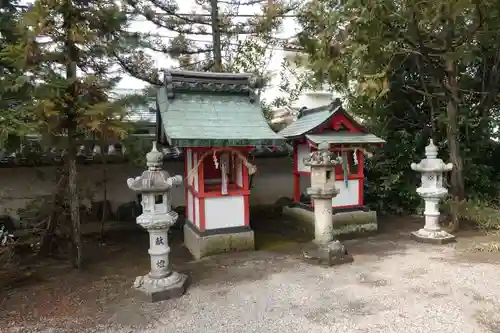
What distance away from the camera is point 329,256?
22.0ft

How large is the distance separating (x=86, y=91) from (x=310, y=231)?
637 cm

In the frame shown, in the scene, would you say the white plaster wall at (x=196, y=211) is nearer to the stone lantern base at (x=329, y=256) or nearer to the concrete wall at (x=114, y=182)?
the stone lantern base at (x=329, y=256)

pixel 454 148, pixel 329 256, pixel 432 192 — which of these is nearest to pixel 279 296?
pixel 329 256

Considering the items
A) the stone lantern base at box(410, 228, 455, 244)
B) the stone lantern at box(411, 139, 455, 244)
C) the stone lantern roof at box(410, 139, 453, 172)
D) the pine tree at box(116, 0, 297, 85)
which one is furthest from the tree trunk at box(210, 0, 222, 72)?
the stone lantern base at box(410, 228, 455, 244)

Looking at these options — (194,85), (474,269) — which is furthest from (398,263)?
(194,85)

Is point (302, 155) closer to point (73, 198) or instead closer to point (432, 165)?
point (432, 165)

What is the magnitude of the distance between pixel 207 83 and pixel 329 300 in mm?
5291

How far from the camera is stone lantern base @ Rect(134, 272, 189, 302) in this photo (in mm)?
5340

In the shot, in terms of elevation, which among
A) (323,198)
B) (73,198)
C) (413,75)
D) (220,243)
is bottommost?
(220,243)

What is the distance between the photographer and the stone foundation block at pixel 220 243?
7.33 metres

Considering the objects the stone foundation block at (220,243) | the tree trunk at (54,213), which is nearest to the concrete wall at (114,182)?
the tree trunk at (54,213)

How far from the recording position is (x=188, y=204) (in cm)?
877

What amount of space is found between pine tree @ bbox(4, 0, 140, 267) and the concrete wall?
8.85ft

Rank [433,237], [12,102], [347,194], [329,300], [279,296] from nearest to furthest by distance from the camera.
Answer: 1. [329,300]
2. [279,296]
3. [12,102]
4. [433,237]
5. [347,194]
